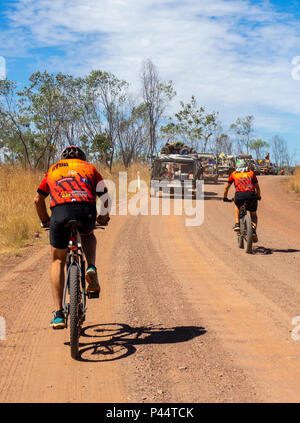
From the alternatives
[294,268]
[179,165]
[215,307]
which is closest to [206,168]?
[179,165]

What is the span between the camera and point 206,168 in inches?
1548

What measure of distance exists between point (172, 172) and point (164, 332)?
19470mm

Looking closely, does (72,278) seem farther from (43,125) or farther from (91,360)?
(43,125)

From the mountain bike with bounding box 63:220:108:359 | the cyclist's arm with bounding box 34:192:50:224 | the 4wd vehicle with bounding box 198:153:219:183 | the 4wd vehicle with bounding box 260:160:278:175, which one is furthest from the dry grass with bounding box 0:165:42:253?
the 4wd vehicle with bounding box 260:160:278:175

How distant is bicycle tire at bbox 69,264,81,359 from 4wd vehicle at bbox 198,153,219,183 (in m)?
32.4

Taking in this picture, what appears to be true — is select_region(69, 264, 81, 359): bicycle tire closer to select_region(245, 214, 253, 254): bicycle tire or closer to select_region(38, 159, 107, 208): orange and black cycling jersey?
select_region(38, 159, 107, 208): orange and black cycling jersey

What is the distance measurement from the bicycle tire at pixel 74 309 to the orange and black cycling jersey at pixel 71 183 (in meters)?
0.70

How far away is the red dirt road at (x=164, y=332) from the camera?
3.92 meters

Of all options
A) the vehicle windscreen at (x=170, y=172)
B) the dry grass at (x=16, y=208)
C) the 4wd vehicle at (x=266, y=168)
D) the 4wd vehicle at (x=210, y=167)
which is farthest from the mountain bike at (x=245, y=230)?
the 4wd vehicle at (x=266, y=168)

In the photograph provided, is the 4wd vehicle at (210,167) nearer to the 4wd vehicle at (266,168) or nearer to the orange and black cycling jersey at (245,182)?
the 4wd vehicle at (266,168)

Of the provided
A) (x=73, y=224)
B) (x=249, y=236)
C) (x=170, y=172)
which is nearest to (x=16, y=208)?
(x=249, y=236)

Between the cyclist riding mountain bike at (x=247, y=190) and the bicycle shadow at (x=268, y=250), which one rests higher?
the cyclist riding mountain bike at (x=247, y=190)

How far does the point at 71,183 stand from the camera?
4.85m

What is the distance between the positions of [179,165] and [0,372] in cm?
2150
